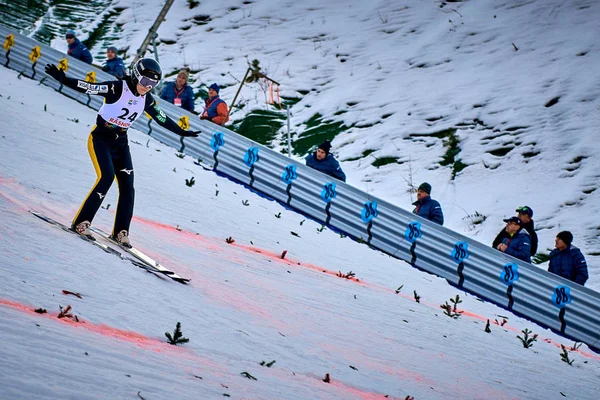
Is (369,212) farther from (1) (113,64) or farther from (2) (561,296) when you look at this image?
(1) (113,64)

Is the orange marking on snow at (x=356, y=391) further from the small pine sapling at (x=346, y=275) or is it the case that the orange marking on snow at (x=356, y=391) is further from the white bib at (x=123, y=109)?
the small pine sapling at (x=346, y=275)

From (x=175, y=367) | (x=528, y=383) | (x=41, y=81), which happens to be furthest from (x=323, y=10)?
(x=175, y=367)

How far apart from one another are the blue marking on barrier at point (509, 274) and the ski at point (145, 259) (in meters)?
6.89

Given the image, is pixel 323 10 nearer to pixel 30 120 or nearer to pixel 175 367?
pixel 30 120

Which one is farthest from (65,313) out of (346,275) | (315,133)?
(315,133)

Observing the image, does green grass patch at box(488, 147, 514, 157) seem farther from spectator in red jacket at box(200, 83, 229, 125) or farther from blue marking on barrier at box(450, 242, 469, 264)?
spectator in red jacket at box(200, 83, 229, 125)

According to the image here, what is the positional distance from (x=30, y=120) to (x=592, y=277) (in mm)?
10965

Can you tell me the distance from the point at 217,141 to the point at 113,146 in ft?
→ 26.5

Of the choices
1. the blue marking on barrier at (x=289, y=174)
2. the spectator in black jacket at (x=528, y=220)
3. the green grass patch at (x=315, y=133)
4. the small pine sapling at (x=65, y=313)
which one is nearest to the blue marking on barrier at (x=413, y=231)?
the spectator in black jacket at (x=528, y=220)

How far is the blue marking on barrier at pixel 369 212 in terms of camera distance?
1303 centimetres

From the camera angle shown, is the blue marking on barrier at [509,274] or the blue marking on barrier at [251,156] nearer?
the blue marking on barrier at [509,274]

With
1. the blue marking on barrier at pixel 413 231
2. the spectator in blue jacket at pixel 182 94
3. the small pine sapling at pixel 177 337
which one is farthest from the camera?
the spectator in blue jacket at pixel 182 94

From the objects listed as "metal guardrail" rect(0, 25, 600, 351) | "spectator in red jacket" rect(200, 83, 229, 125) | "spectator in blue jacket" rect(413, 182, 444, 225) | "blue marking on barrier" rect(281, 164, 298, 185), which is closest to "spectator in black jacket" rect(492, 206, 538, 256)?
"metal guardrail" rect(0, 25, 600, 351)

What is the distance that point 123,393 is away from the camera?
327 centimetres
